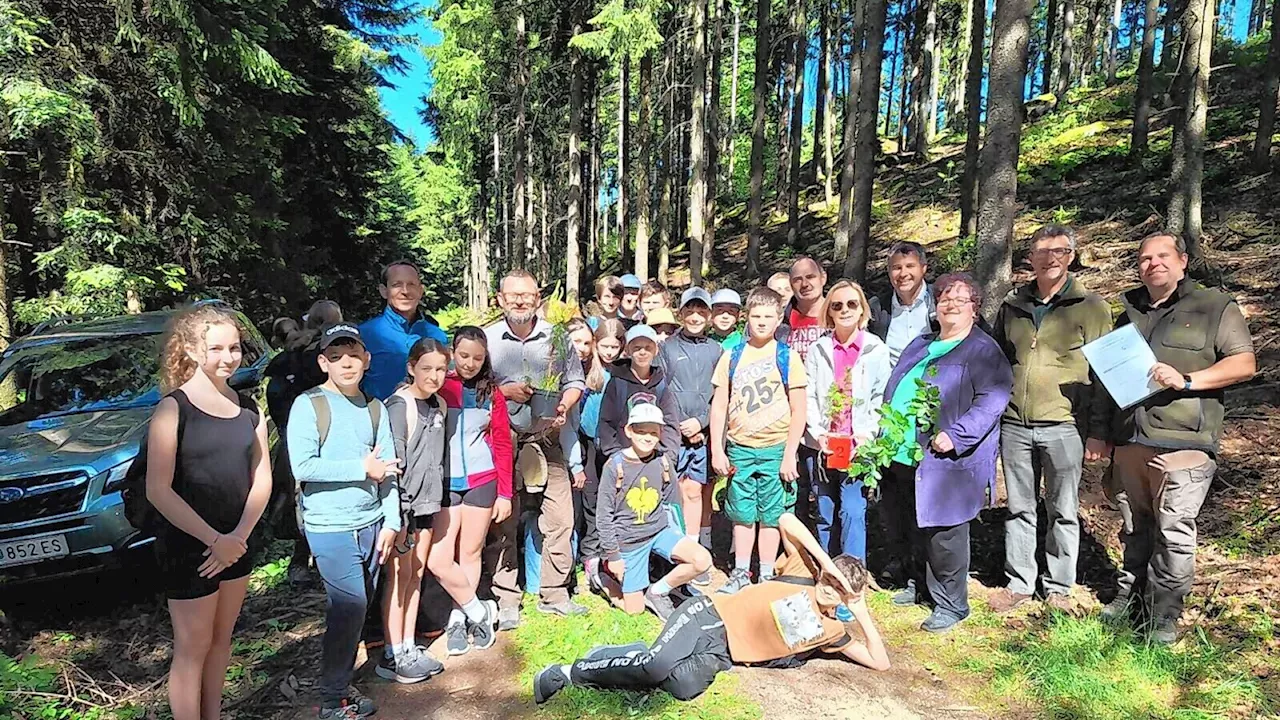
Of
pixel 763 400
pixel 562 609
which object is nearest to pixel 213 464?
pixel 562 609

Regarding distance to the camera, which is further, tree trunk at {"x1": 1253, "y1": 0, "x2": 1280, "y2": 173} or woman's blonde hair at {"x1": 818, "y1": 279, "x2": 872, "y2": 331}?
tree trunk at {"x1": 1253, "y1": 0, "x2": 1280, "y2": 173}

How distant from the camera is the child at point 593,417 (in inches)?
209

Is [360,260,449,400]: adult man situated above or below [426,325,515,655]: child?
above

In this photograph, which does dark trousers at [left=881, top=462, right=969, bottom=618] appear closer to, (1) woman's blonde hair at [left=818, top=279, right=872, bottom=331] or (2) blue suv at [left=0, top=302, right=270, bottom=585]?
(1) woman's blonde hair at [left=818, top=279, right=872, bottom=331]

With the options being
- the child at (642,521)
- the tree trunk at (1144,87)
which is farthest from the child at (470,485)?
the tree trunk at (1144,87)

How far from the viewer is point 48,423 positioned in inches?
200

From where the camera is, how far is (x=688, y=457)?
5.37 metres

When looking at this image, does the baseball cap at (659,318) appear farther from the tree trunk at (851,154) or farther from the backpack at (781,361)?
the tree trunk at (851,154)

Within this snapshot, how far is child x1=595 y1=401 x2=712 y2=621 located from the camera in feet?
15.2

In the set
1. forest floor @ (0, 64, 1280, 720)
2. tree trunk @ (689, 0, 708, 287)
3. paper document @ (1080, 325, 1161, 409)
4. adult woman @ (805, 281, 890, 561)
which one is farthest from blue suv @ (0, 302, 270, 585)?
tree trunk @ (689, 0, 708, 287)

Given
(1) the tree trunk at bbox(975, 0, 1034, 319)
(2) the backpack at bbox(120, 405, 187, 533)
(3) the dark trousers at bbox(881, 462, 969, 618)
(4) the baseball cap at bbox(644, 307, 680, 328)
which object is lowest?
(3) the dark trousers at bbox(881, 462, 969, 618)

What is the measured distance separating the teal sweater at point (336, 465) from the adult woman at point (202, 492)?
7.6 inches

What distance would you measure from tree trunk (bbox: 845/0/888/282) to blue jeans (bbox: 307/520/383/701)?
9.39m

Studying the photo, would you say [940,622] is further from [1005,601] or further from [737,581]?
[737,581]
